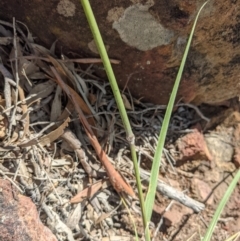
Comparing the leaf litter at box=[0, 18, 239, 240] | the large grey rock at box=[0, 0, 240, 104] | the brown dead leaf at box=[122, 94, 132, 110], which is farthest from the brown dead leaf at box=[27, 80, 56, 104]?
the brown dead leaf at box=[122, 94, 132, 110]

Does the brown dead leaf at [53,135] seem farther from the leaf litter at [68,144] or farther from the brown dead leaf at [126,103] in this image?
the brown dead leaf at [126,103]

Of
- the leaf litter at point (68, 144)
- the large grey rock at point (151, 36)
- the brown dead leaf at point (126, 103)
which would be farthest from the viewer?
the brown dead leaf at point (126, 103)

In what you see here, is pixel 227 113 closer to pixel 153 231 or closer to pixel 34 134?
pixel 153 231

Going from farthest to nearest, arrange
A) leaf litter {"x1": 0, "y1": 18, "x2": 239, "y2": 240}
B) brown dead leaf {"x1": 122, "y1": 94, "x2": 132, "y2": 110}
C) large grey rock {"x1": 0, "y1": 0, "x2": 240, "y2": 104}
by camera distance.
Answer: brown dead leaf {"x1": 122, "y1": 94, "x2": 132, "y2": 110}
leaf litter {"x1": 0, "y1": 18, "x2": 239, "y2": 240}
large grey rock {"x1": 0, "y1": 0, "x2": 240, "y2": 104}

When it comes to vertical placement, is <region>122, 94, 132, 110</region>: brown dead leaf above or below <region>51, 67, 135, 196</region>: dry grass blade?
above

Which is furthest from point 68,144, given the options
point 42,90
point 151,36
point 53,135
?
point 151,36

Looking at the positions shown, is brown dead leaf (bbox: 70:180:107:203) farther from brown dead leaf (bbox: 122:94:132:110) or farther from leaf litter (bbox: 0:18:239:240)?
brown dead leaf (bbox: 122:94:132:110)

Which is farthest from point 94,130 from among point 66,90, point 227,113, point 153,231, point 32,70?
point 227,113

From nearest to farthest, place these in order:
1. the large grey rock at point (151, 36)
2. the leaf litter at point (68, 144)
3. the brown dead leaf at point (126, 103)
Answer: the large grey rock at point (151, 36), the leaf litter at point (68, 144), the brown dead leaf at point (126, 103)

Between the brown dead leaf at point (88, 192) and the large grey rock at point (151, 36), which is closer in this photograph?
the large grey rock at point (151, 36)

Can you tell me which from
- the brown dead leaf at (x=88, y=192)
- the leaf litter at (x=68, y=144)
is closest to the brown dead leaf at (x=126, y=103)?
the leaf litter at (x=68, y=144)
